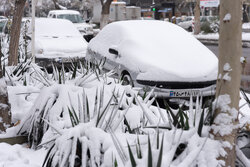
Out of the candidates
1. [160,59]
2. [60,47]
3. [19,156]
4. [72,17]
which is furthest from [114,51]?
[72,17]

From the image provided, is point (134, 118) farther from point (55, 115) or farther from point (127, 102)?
point (55, 115)

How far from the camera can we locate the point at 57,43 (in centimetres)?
1123

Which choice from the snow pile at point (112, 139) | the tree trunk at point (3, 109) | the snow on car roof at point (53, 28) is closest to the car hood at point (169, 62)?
the snow pile at point (112, 139)

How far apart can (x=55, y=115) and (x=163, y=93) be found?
3.09m

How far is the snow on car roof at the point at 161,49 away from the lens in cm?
648

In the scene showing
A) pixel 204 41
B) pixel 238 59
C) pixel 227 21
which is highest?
pixel 227 21

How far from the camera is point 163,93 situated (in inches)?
252

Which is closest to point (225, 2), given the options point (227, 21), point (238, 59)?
point (227, 21)

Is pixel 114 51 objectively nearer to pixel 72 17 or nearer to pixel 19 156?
pixel 19 156

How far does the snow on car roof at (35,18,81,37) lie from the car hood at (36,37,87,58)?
440 millimetres

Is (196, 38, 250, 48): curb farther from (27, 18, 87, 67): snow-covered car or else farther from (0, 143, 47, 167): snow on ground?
(0, 143, 47, 167): snow on ground

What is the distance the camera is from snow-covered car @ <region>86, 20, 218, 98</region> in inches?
250

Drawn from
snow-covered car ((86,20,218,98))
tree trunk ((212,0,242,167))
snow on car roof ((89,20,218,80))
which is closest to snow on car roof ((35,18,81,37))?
snow on car roof ((89,20,218,80))

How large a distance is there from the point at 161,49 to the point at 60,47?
4.64 m
